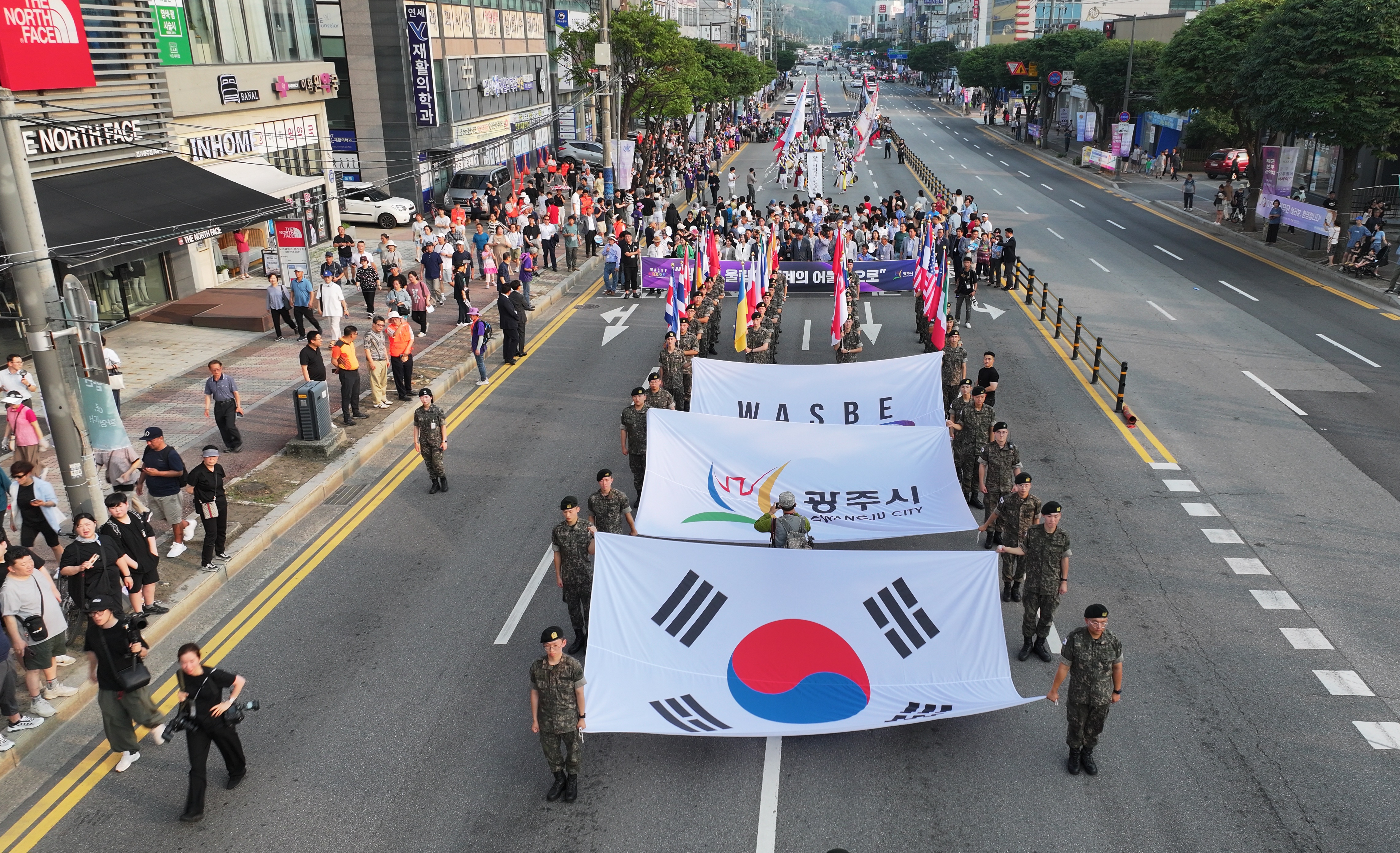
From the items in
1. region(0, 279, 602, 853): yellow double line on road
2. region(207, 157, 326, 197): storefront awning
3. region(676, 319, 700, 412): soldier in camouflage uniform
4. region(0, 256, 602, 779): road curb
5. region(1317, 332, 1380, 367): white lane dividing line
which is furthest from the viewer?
region(207, 157, 326, 197): storefront awning

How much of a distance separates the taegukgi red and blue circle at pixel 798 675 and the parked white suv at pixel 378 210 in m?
33.2

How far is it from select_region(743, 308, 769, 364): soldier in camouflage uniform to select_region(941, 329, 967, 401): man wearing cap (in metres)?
3.08

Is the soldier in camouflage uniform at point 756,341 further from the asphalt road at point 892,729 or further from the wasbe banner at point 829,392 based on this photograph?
the asphalt road at point 892,729

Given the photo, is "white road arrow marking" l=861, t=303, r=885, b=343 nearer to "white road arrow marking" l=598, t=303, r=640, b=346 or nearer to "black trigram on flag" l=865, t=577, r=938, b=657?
"white road arrow marking" l=598, t=303, r=640, b=346

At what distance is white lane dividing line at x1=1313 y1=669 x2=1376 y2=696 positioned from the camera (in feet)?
32.7

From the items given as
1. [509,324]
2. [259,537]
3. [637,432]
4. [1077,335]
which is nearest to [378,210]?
[509,324]

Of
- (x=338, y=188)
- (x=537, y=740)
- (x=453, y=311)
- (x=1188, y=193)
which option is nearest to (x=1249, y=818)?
(x=537, y=740)

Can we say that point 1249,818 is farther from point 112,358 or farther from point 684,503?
point 112,358

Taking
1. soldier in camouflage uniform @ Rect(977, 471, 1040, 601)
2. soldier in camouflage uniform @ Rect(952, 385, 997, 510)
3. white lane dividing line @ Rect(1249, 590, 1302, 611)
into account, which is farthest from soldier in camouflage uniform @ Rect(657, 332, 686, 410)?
white lane dividing line @ Rect(1249, 590, 1302, 611)

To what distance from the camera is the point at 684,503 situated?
12.6 metres

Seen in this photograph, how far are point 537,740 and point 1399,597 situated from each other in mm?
9839

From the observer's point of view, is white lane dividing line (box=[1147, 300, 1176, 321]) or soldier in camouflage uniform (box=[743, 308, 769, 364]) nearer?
soldier in camouflage uniform (box=[743, 308, 769, 364])

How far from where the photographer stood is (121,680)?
8820 millimetres

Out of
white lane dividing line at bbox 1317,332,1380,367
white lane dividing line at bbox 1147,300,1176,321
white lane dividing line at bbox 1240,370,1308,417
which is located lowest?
white lane dividing line at bbox 1317,332,1380,367
